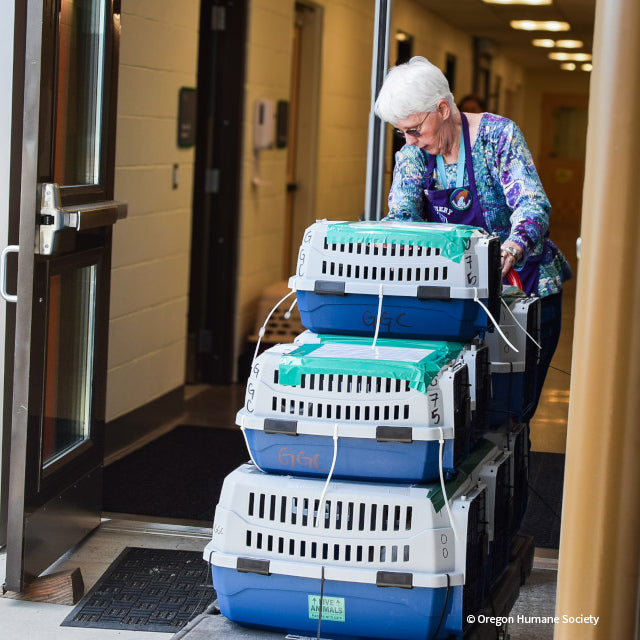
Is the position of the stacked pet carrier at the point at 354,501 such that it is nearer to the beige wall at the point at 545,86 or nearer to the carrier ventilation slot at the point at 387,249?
the carrier ventilation slot at the point at 387,249

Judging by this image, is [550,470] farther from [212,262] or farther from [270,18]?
[270,18]

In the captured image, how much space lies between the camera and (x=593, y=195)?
1772 mm

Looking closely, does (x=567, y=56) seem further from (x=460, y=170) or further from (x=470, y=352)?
(x=470, y=352)

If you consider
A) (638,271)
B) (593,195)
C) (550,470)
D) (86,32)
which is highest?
(86,32)

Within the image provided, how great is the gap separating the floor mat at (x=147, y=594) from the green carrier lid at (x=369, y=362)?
87cm

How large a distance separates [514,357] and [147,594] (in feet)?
4.21

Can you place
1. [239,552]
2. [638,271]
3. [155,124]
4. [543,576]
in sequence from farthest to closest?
[155,124]
[543,576]
[239,552]
[638,271]

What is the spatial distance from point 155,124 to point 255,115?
122cm

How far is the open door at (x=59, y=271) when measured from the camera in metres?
3.03

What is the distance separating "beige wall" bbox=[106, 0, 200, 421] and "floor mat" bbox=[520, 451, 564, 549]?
1.90 m

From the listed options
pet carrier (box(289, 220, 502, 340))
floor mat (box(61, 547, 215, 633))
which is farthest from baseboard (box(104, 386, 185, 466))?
pet carrier (box(289, 220, 502, 340))

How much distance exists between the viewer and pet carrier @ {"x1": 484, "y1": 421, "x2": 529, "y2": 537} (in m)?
2.92

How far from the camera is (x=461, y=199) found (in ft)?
9.33

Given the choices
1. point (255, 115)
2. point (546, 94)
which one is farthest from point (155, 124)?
point (546, 94)
